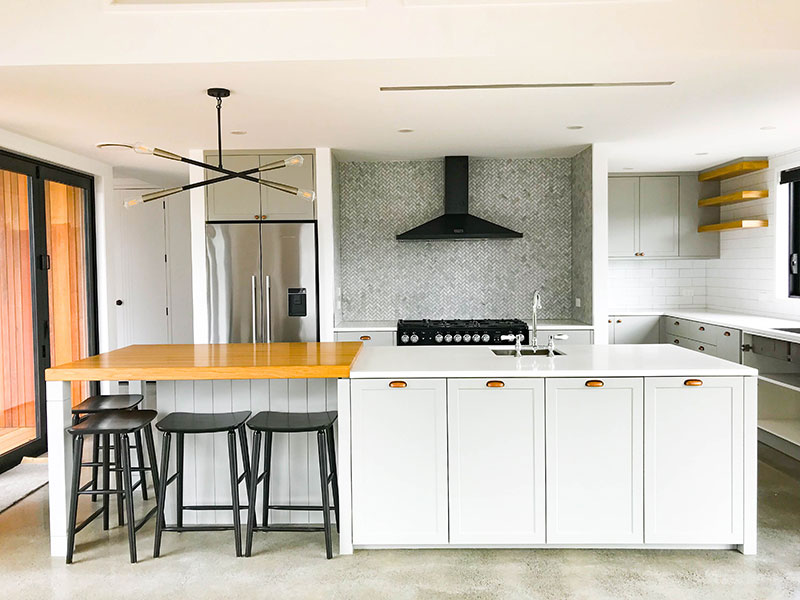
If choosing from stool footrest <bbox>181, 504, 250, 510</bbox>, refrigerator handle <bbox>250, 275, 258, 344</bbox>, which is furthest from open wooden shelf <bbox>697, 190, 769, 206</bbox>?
stool footrest <bbox>181, 504, 250, 510</bbox>

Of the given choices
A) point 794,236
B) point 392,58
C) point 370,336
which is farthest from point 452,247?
point 392,58

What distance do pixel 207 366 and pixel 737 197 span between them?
5.02 m

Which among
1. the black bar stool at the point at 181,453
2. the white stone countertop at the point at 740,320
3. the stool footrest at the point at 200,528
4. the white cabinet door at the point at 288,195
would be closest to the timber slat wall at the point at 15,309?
the white cabinet door at the point at 288,195

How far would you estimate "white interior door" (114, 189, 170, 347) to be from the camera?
811 cm

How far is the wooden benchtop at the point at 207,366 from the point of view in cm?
315

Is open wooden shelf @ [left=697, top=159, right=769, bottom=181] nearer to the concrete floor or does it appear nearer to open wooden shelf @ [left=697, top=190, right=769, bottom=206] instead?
open wooden shelf @ [left=697, top=190, right=769, bottom=206]

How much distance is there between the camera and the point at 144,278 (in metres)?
8.16

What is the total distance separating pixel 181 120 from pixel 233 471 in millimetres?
2382

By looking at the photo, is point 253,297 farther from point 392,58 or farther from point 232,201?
point 392,58

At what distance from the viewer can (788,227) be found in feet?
19.1

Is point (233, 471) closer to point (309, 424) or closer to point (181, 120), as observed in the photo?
point (309, 424)

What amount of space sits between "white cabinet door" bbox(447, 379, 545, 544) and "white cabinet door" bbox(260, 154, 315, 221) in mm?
2878

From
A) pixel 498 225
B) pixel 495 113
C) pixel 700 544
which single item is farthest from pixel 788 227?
pixel 700 544

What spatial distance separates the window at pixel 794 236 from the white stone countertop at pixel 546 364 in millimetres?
2671
